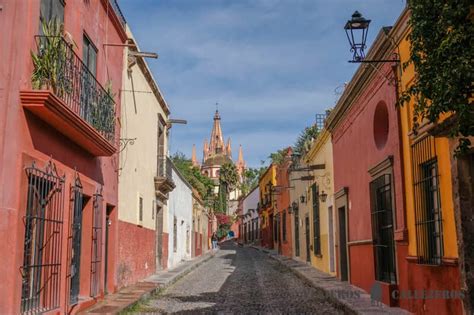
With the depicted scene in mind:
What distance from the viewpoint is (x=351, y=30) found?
8.02m

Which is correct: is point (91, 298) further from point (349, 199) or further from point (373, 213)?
point (349, 199)

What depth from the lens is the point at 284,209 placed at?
31.4 metres

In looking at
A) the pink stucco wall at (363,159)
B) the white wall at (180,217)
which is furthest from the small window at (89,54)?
the white wall at (180,217)

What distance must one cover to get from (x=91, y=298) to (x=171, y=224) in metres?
11.8

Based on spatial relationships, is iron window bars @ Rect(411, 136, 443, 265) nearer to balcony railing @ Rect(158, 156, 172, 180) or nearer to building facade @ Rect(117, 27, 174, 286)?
building facade @ Rect(117, 27, 174, 286)

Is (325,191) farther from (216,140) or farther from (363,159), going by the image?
(216,140)

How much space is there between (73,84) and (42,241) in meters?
2.38

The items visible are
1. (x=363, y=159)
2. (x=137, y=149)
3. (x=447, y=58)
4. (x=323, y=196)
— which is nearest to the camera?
(x=447, y=58)

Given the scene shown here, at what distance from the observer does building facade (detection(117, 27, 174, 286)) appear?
12.9 metres

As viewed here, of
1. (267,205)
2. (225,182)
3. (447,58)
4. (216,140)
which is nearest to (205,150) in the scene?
(216,140)

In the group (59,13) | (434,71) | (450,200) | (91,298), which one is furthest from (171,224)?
(434,71)

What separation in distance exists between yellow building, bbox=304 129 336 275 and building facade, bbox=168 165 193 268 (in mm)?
5590

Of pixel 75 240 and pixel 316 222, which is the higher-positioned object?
pixel 316 222

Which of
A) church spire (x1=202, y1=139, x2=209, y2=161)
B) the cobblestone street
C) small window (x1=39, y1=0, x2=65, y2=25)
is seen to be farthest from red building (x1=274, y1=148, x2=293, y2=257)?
church spire (x1=202, y1=139, x2=209, y2=161)
